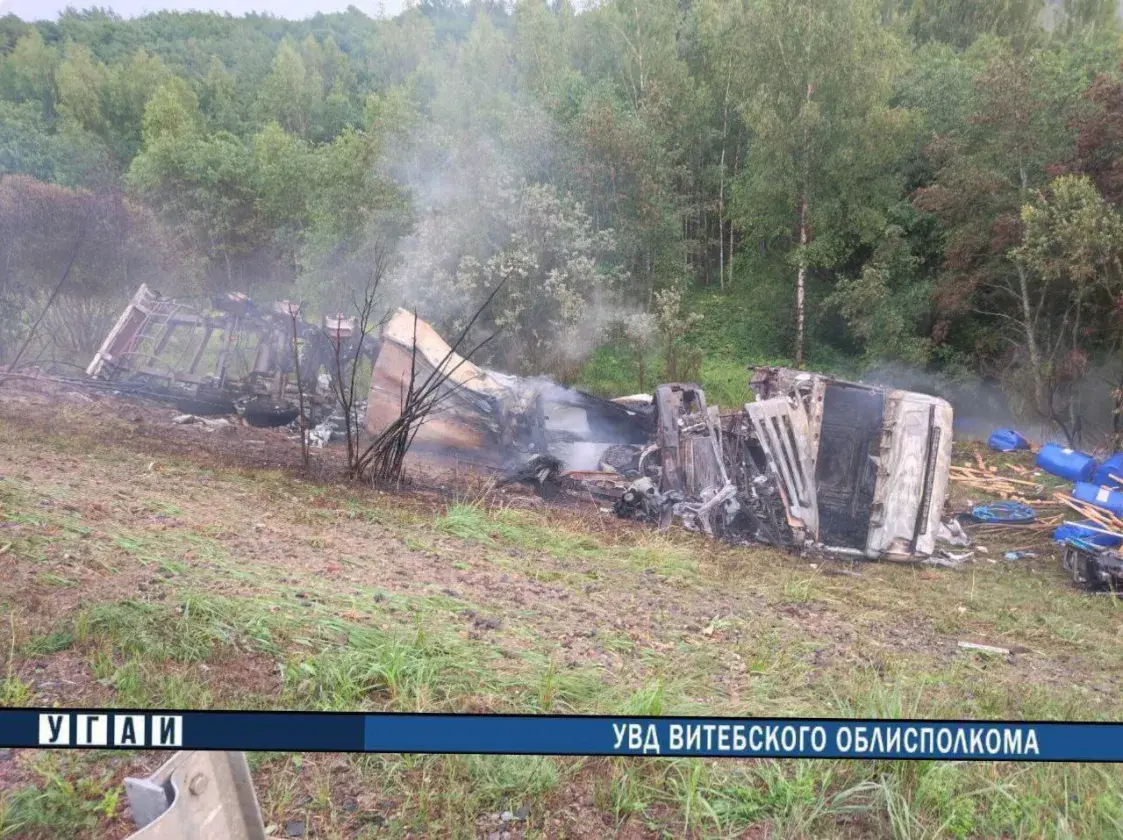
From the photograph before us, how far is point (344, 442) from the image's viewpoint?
11695 millimetres

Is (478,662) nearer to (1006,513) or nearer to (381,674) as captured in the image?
(381,674)

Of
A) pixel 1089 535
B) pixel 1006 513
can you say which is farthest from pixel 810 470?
pixel 1006 513

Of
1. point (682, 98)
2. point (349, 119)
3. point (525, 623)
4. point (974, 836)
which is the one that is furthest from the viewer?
point (682, 98)

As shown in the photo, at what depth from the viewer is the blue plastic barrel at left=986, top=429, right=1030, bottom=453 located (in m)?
13.2

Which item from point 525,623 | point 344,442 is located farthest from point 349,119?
point 525,623

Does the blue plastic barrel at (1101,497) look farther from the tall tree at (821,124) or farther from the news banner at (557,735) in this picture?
the news banner at (557,735)

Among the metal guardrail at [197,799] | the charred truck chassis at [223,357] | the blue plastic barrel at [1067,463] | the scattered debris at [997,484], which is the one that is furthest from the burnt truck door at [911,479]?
the charred truck chassis at [223,357]

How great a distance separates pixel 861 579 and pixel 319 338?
9.01 m

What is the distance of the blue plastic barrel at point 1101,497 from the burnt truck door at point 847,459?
2.92 meters

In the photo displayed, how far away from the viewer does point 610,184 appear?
16781 millimetres

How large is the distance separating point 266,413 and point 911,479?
9.62 m

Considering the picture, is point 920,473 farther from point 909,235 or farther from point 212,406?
point 909,235

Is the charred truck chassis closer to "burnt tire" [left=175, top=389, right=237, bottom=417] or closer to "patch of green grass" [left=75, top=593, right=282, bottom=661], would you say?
"burnt tire" [left=175, top=389, right=237, bottom=417]

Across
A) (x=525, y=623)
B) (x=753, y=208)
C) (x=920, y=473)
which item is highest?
(x=753, y=208)
